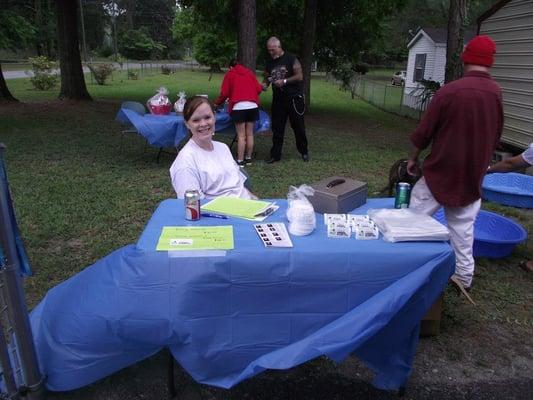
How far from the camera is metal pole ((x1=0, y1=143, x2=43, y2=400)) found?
5.80 ft

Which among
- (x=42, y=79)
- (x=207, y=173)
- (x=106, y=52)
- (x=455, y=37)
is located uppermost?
(x=455, y=37)

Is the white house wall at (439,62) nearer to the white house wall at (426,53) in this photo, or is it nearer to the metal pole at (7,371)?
the white house wall at (426,53)

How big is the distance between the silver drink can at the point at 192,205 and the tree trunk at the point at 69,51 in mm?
13219

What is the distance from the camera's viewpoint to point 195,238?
1.99 m

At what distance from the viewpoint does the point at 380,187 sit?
235 inches

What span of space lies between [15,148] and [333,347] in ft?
24.5

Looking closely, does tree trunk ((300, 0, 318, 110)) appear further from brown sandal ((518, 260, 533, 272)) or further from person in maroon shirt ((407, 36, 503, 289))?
person in maroon shirt ((407, 36, 503, 289))

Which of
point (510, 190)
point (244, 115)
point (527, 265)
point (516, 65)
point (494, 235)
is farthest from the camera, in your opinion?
point (516, 65)

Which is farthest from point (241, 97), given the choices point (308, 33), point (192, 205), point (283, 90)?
point (308, 33)

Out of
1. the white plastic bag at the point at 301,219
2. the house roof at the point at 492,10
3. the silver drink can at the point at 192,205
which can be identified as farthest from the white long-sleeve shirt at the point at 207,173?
the house roof at the point at 492,10

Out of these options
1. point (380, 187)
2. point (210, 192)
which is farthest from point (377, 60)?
point (210, 192)

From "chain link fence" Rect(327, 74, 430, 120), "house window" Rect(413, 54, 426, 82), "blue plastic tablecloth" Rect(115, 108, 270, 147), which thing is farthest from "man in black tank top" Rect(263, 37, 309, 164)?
"house window" Rect(413, 54, 426, 82)

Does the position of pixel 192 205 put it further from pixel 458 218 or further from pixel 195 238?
pixel 458 218

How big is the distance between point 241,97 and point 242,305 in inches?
193
